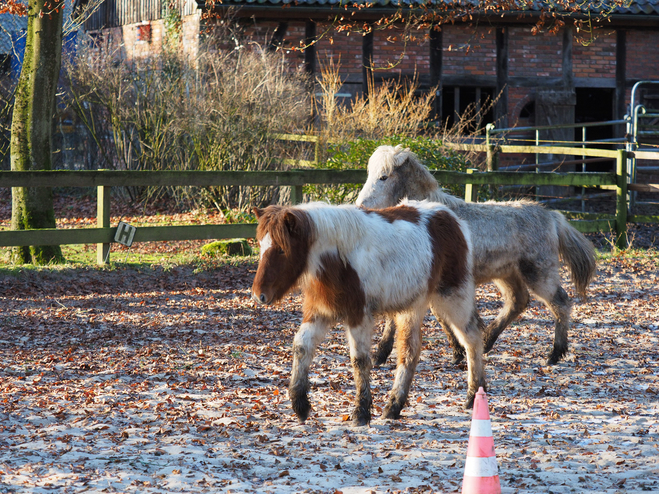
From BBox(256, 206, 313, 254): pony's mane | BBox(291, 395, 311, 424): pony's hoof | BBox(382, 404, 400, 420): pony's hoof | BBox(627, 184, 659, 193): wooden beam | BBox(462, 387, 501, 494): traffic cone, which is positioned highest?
BBox(256, 206, 313, 254): pony's mane

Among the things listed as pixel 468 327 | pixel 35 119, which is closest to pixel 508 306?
pixel 468 327

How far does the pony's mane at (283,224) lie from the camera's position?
4.49 meters

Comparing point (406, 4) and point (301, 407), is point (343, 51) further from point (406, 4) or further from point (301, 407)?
point (301, 407)

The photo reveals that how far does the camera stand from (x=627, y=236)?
12.7 metres

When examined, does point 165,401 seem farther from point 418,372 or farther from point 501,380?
point 501,380

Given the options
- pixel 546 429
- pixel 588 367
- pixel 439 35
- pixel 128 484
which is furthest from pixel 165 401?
pixel 439 35

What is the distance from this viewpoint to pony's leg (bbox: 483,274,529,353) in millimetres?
6723

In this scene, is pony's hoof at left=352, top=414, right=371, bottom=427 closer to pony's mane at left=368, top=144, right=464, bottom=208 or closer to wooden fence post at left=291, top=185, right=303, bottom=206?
pony's mane at left=368, top=144, right=464, bottom=208

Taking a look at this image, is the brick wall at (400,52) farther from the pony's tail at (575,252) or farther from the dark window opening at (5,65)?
the pony's tail at (575,252)

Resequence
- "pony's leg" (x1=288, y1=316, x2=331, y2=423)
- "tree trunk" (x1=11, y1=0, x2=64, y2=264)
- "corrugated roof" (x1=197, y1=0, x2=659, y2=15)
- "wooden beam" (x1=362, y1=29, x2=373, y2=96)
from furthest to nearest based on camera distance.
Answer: "wooden beam" (x1=362, y1=29, x2=373, y2=96) → "corrugated roof" (x1=197, y1=0, x2=659, y2=15) → "tree trunk" (x1=11, y1=0, x2=64, y2=264) → "pony's leg" (x1=288, y1=316, x2=331, y2=423)

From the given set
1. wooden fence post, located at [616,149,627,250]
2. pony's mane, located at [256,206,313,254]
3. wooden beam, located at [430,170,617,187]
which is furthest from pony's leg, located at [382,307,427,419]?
wooden fence post, located at [616,149,627,250]

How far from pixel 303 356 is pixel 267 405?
0.71 meters

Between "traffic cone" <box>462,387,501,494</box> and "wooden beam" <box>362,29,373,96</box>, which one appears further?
"wooden beam" <box>362,29,373,96</box>

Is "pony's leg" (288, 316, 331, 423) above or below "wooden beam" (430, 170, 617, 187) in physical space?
below
